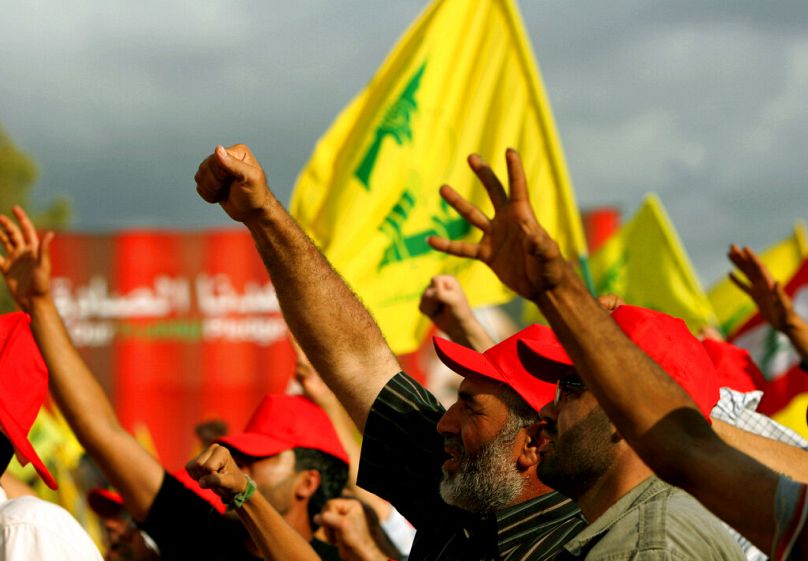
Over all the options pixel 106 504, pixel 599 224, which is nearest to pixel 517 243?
pixel 106 504

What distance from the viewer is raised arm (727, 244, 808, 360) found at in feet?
17.8

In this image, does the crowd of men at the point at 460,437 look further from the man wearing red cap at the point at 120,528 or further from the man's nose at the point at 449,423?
the man wearing red cap at the point at 120,528

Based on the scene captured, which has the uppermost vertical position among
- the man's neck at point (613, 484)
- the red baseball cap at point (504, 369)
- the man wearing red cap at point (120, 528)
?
the red baseball cap at point (504, 369)

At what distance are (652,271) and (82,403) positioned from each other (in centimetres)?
593

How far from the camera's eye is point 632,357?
198 cm

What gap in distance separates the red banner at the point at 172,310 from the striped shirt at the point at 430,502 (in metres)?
16.6

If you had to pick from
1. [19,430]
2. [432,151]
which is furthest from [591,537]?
[432,151]

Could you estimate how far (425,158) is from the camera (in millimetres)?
6555

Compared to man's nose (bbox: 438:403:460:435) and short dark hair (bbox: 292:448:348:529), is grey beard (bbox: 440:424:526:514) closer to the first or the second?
man's nose (bbox: 438:403:460:435)

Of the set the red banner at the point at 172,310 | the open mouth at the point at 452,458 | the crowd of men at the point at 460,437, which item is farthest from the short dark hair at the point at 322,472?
the red banner at the point at 172,310

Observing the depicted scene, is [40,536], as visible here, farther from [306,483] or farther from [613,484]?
[306,483]

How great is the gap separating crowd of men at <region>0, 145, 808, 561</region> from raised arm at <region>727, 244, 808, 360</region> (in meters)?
0.02

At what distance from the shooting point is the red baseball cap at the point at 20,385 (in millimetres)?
3076

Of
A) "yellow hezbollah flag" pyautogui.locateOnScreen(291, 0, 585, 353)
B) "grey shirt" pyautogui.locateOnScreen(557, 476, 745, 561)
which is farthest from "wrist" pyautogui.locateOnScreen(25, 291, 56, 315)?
"grey shirt" pyautogui.locateOnScreen(557, 476, 745, 561)
